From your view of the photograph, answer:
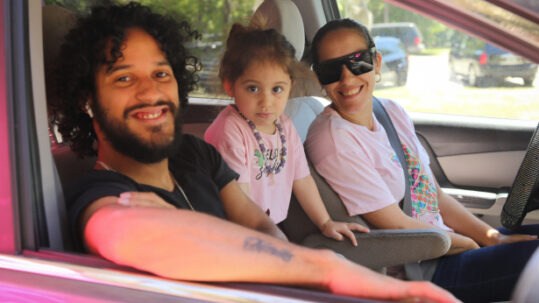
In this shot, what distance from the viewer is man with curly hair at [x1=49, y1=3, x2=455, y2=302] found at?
1.19 metres

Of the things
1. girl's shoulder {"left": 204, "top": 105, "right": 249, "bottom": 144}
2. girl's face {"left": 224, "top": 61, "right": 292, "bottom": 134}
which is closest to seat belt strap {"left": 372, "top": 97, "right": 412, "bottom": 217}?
girl's face {"left": 224, "top": 61, "right": 292, "bottom": 134}

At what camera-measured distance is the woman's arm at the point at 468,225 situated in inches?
97.7

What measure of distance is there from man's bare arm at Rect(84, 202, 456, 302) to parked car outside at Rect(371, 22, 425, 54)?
5.53 m

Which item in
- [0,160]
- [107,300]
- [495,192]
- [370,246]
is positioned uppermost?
[0,160]

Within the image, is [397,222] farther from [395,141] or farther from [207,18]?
[207,18]

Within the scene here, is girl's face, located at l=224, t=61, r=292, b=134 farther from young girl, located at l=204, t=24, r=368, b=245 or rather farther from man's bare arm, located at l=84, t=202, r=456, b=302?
man's bare arm, located at l=84, t=202, r=456, b=302

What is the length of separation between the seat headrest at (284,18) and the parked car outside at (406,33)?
4.01 m

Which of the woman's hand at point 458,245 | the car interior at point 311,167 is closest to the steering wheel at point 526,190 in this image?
the car interior at point 311,167

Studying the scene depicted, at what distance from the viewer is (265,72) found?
223cm

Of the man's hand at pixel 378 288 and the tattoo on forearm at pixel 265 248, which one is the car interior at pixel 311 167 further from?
the man's hand at pixel 378 288

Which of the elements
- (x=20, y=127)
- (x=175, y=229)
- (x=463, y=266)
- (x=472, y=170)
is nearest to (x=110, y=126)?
(x=20, y=127)

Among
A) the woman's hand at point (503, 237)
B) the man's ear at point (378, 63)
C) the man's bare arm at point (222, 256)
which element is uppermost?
the man's ear at point (378, 63)

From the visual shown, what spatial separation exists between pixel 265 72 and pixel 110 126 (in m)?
0.76

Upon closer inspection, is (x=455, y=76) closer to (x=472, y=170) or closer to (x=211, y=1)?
(x=472, y=170)
